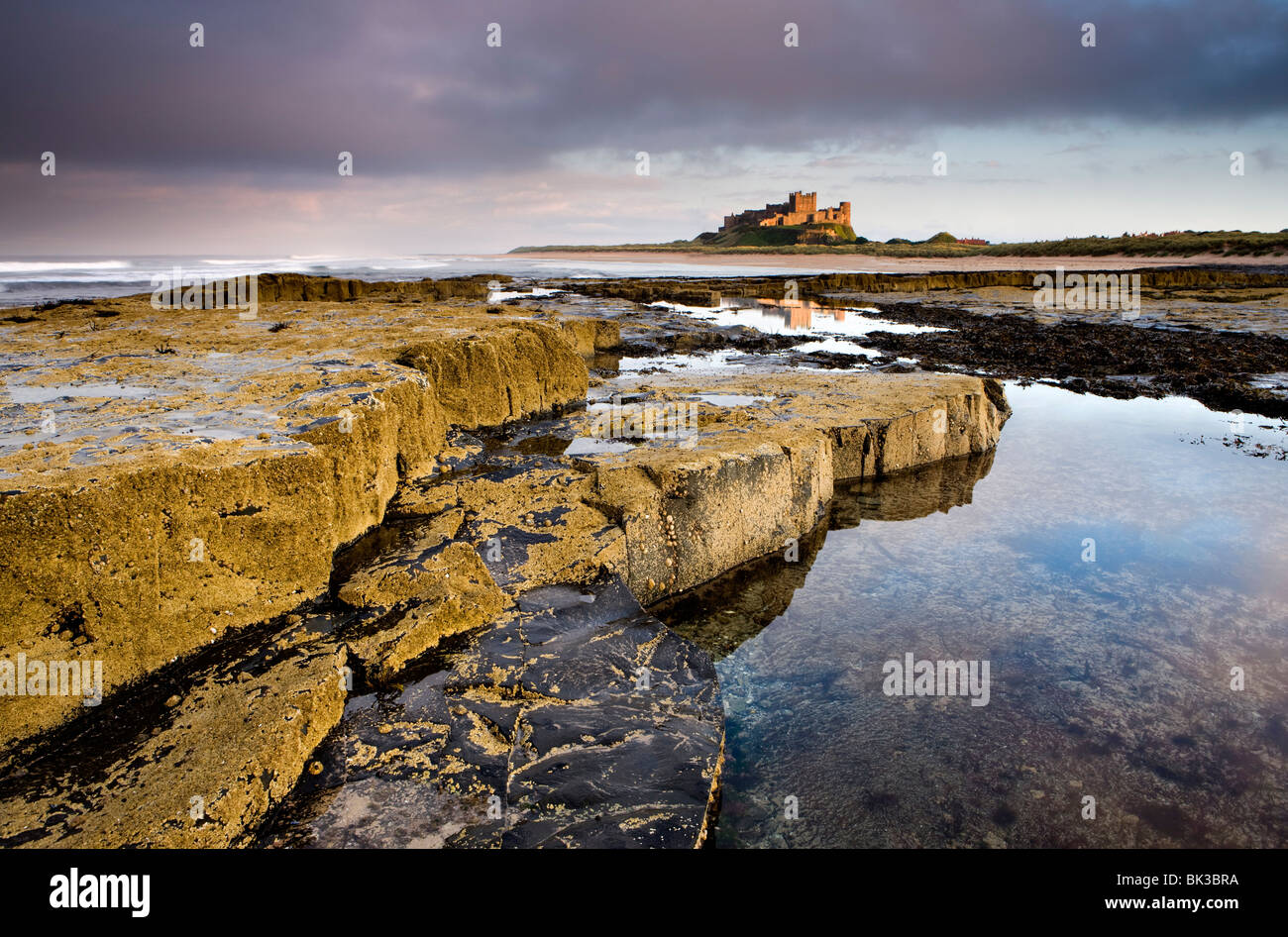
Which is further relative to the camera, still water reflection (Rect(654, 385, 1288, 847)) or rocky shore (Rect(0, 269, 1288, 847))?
still water reflection (Rect(654, 385, 1288, 847))

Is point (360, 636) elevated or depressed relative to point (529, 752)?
elevated

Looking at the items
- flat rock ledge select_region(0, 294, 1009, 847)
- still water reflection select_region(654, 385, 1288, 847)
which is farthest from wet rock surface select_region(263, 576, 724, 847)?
still water reflection select_region(654, 385, 1288, 847)

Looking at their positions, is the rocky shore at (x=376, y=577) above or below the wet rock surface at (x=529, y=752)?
above

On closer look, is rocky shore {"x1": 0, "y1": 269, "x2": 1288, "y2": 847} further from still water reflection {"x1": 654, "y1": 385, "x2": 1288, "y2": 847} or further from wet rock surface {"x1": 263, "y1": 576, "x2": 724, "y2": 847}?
still water reflection {"x1": 654, "y1": 385, "x2": 1288, "y2": 847}

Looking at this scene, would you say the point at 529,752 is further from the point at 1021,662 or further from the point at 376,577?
the point at 1021,662

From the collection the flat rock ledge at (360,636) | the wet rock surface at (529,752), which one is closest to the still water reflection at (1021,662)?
the wet rock surface at (529,752)

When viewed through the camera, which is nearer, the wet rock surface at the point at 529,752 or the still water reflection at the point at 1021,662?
the wet rock surface at the point at 529,752

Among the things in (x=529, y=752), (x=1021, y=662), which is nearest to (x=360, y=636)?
(x=529, y=752)

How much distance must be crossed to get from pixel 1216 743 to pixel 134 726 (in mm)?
4563

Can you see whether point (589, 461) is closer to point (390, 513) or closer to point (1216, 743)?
point (390, 513)

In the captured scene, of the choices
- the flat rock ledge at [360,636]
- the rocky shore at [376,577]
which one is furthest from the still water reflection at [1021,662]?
the flat rock ledge at [360,636]

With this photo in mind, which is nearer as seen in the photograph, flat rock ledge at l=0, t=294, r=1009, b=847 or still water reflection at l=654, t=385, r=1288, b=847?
flat rock ledge at l=0, t=294, r=1009, b=847

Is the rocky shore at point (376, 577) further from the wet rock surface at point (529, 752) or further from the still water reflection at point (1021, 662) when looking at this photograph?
the still water reflection at point (1021, 662)

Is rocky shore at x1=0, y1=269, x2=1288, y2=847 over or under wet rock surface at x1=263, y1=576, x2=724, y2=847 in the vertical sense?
over
